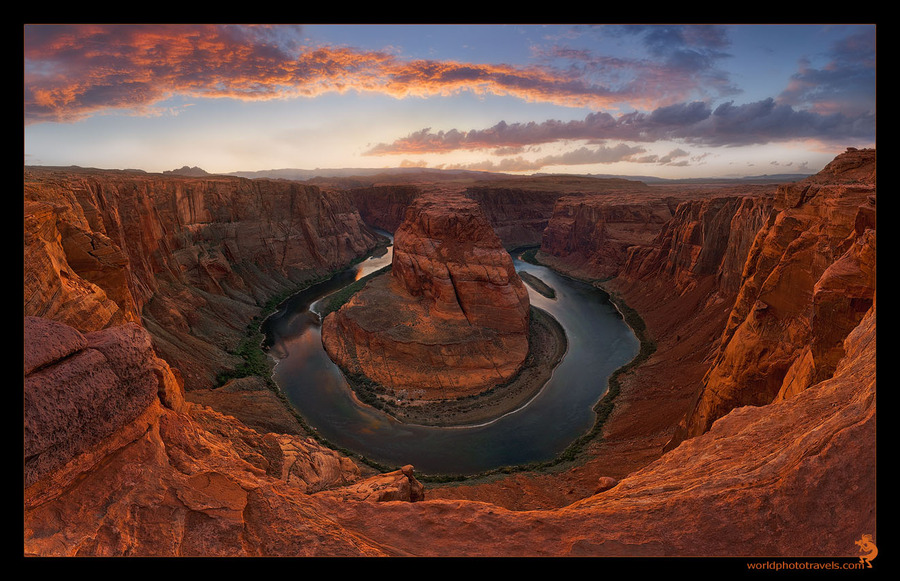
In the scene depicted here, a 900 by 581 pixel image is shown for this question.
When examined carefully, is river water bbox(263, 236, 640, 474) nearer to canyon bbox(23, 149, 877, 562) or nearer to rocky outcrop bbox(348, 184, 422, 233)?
canyon bbox(23, 149, 877, 562)

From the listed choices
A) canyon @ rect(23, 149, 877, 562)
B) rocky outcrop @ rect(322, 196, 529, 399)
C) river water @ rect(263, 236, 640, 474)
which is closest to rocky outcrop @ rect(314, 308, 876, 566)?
canyon @ rect(23, 149, 877, 562)

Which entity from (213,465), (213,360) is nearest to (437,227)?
(213,360)

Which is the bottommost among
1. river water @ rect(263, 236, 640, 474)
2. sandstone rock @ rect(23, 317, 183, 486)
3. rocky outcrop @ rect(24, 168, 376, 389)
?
river water @ rect(263, 236, 640, 474)

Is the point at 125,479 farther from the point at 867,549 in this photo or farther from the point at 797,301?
the point at 797,301

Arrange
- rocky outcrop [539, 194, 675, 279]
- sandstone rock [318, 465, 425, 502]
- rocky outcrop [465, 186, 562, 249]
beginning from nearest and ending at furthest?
sandstone rock [318, 465, 425, 502] < rocky outcrop [539, 194, 675, 279] < rocky outcrop [465, 186, 562, 249]

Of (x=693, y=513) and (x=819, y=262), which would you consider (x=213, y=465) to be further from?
(x=819, y=262)

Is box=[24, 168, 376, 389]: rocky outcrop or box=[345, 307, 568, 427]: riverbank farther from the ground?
box=[24, 168, 376, 389]: rocky outcrop
